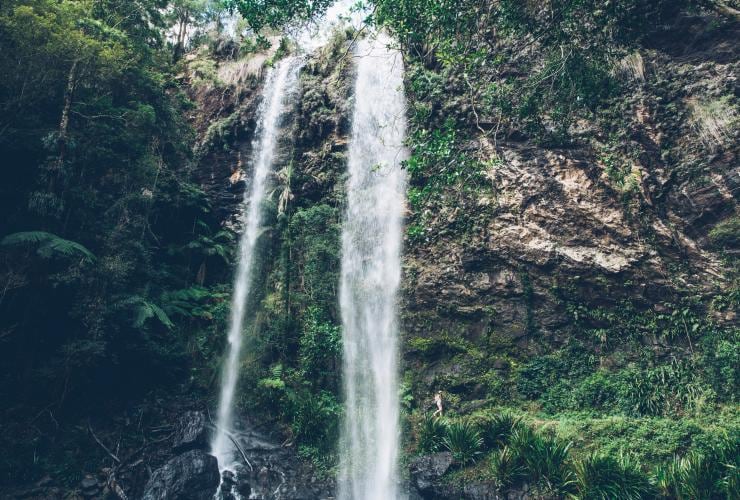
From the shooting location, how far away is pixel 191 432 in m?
9.28

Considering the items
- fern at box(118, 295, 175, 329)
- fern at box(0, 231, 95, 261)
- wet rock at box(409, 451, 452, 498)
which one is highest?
fern at box(0, 231, 95, 261)

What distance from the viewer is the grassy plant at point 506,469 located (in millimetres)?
7371

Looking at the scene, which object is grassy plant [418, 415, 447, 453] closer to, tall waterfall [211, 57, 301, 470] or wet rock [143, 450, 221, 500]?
wet rock [143, 450, 221, 500]

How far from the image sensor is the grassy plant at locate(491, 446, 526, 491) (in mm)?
7371

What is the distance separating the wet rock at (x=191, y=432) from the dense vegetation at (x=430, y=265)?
1220 millimetres

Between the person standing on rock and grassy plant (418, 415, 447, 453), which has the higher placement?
the person standing on rock

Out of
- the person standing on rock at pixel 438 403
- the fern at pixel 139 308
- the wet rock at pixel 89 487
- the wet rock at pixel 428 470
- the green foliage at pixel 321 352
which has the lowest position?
the wet rock at pixel 89 487

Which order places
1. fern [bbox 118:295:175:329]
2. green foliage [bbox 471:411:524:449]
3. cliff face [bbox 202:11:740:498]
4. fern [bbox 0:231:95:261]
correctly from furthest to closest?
fern [bbox 118:295:175:329]
cliff face [bbox 202:11:740:498]
green foliage [bbox 471:411:524:449]
fern [bbox 0:231:95:261]

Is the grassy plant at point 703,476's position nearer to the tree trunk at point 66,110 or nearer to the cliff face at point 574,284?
the cliff face at point 574,284

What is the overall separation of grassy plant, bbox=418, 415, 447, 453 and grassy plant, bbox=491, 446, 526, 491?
4.54 ft

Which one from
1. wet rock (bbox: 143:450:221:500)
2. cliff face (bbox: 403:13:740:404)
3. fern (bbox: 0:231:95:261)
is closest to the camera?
wet rock (bbox: 143:450:221:500)

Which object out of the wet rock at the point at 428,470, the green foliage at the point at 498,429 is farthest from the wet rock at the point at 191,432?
the green foliage at the point at 498,429

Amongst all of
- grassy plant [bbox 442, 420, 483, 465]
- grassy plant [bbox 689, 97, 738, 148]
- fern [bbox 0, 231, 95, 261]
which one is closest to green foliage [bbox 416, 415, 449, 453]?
grassy plant [bbox 442, 420, 483, 465]

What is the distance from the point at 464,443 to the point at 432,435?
932mm
